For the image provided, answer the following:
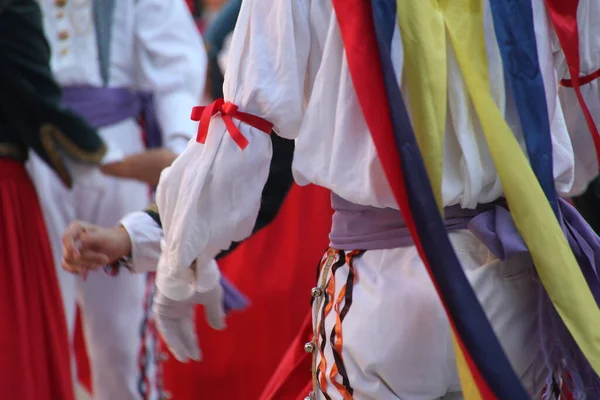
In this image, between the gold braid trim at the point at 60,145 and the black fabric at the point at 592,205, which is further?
the gold braid trim at the point at 60,145

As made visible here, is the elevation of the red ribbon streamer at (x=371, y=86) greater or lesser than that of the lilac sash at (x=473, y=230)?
greater

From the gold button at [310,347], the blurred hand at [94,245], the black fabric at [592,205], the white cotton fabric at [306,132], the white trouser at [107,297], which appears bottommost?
the white trouser at [107,297]

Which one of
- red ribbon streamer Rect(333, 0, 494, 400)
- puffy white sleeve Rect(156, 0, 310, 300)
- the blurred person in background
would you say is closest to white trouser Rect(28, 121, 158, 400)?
the blurred person in background

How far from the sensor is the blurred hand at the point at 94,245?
2129 millimetres

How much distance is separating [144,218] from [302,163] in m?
0.59

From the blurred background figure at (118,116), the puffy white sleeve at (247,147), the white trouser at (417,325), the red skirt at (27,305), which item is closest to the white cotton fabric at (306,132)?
the puffy white sleeve at (247,147)

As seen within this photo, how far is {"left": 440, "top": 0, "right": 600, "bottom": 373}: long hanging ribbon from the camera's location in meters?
1.57

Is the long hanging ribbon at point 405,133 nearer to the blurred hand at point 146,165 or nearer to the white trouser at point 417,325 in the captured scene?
the white trouser at point 417,325

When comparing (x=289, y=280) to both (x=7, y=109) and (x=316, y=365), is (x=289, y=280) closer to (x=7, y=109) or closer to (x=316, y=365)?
(x=7, y=109)

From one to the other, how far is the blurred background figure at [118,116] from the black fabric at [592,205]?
4.39 ft

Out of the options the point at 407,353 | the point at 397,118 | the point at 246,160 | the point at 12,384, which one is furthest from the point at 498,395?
the point at 12,384

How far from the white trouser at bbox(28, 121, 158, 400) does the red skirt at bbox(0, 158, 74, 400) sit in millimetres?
354

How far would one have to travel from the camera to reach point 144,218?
7.12 ft

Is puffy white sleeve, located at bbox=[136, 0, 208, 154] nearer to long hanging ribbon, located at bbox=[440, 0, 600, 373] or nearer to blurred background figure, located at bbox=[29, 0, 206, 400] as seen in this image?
blurred background figure, located at bbox=[29, 0, 206, 400]
